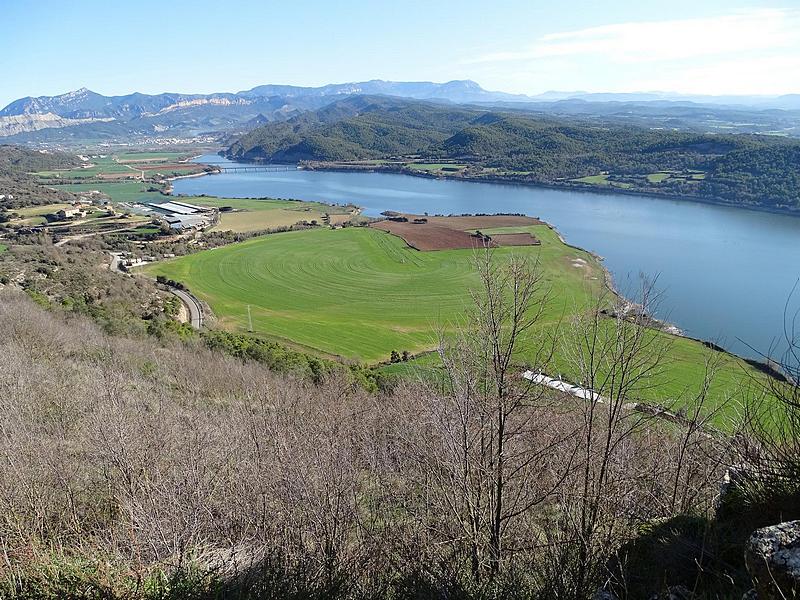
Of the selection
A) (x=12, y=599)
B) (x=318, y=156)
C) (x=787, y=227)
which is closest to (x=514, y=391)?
(x=12, y=599)

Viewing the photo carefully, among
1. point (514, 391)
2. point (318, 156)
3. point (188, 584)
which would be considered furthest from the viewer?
point (318, 156)

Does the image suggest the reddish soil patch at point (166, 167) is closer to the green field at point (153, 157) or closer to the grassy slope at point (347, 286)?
the green field at point (153, 157)

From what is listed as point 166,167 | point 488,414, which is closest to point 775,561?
point 488,414

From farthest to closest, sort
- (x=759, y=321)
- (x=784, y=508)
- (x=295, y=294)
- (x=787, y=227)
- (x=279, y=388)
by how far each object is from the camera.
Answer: (x=787, y=227) < (x=295, y=294) < (x=759, y=321) < (x=279, y=388) < (x=784, y=508)

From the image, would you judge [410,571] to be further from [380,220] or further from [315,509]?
[380,220]

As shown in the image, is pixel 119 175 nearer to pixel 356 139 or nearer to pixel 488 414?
pixel 356 139

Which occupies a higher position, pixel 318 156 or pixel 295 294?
pixel 318 156

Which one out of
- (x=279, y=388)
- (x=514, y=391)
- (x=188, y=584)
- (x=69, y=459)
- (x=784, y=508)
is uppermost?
(x=514, y=391)
